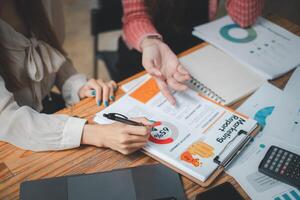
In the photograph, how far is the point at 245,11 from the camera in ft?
4.26

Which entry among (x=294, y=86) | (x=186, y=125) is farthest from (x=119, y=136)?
(x=294, y=86)

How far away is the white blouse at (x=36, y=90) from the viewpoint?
93 cm

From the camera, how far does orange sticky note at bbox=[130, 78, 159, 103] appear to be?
1044 mm

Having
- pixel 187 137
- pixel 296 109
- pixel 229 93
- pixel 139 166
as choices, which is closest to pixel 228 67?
pixel 229 93

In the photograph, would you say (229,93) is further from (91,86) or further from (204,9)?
(204,9)

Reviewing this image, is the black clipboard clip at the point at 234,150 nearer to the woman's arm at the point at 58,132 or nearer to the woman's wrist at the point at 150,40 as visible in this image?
the woman's arm at the point at 58,132

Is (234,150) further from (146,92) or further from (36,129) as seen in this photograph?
(36,129)

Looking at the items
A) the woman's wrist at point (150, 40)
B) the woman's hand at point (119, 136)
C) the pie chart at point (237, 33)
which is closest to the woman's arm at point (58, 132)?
the woman's hand at point (119, 136)

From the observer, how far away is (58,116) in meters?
0.98

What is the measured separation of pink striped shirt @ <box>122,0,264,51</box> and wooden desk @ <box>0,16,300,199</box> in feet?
1.64

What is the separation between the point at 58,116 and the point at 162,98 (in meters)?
0.29

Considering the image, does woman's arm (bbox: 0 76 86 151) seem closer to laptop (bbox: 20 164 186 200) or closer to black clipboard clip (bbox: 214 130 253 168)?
laptop (bbox: 20 164 186 200)

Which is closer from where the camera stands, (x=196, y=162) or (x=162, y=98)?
(x=196, y=162)

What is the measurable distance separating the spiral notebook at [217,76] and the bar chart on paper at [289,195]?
30cm
